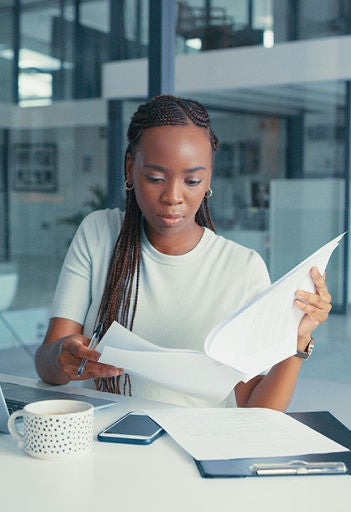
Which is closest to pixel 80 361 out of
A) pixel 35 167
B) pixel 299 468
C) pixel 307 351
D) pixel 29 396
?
pixel 29 396

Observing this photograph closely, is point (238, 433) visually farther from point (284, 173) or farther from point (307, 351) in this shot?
point (284, 173)

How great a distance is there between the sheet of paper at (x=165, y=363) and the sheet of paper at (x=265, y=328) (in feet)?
0.15

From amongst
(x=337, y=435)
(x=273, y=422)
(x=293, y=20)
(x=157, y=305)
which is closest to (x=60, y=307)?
(x=157, y=305)

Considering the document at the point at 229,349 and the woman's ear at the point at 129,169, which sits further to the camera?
the woman's ear at the point at 129,169

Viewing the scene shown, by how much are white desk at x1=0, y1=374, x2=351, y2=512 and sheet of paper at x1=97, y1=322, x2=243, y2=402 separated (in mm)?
166

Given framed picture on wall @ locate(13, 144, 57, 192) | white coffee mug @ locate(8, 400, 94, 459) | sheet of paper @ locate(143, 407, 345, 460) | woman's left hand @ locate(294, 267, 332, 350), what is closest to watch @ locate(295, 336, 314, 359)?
woman's left hand @ locate(294, 267, 332, 350)

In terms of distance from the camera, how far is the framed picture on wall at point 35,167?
177 inches

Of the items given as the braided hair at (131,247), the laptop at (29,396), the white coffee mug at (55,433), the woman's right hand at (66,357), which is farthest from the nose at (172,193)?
the white coffee mug at (55,433)

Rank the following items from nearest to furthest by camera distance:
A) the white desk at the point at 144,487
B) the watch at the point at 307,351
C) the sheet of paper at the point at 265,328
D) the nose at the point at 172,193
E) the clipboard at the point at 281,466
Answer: the white desk at the point at 144,487, the clipboard at the point at 281,466, the sheet of paper at the point at 265,328, the watch at the point at 307,351, the nose at the point at 172,193

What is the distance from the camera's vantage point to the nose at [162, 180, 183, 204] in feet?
5.71

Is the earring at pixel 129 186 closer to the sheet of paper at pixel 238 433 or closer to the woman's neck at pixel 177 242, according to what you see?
the woman's neck at pixel 177 242

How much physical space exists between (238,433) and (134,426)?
197mm

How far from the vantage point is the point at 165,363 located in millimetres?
1385

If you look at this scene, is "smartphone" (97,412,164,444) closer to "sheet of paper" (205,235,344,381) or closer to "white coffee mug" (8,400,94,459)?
"white coffee mug" (8,400,94,459)
